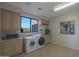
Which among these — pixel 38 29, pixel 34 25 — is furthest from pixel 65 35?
pixel 34 25

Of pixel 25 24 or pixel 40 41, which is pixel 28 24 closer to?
pixel 25 24

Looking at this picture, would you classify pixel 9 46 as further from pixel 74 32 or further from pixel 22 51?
pixel 74 32

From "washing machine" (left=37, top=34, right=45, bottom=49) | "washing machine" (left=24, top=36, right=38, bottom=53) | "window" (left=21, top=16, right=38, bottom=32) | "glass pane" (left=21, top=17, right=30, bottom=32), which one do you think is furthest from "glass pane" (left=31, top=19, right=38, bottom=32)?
"washing machine" (left=24, top=36, right=38, bottom=53)

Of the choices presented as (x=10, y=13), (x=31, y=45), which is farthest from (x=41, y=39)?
(x=10, y=13)

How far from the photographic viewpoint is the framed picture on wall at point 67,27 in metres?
4.67

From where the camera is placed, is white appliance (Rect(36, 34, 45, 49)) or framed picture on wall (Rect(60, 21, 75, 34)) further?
framed picture on wall (Rect(60, 21, 75, 34))

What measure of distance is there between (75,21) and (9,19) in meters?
3.70

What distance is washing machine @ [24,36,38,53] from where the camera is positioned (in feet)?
12.5

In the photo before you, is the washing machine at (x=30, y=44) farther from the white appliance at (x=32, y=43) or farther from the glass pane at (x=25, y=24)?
the glass pane at (x=25, y=24)

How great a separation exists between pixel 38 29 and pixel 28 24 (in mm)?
967

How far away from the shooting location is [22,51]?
379 centimetres

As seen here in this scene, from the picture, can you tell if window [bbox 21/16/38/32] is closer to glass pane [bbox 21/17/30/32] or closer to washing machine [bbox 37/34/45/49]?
glass pane [bbox 21/17/30/32]

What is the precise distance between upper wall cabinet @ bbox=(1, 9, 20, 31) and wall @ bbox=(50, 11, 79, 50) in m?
3.09

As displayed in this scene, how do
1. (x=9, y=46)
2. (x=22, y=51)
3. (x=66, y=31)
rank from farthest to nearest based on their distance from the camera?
(x=66, y=31), (x=22, y=51), (x=9, y=46)
